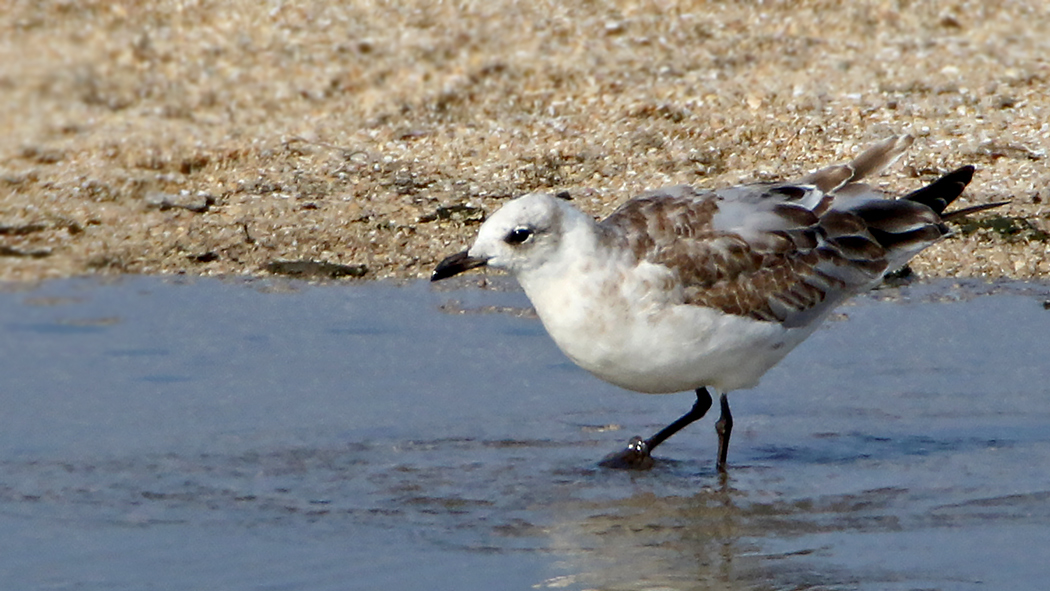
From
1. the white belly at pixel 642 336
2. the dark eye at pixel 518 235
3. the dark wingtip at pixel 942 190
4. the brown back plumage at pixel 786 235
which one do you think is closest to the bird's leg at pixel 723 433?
the white belly at pixel 642 336

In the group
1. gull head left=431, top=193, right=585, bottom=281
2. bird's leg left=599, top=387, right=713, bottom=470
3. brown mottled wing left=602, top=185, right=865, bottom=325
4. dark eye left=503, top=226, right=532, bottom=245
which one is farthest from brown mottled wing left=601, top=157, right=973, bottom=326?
bird's leg left=599, top=387, right=713, bottom=470

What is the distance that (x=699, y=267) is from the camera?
5.88 m

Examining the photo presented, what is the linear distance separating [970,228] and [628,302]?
149 inches

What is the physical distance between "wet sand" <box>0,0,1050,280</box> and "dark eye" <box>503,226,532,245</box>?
9.80ft

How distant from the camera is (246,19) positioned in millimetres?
11898

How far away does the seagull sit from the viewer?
5648mm

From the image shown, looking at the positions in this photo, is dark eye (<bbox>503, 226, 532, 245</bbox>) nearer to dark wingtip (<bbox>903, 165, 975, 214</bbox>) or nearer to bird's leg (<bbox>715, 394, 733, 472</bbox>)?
bird's leg (<bbox>715, 394, 733, 472</bbox>)

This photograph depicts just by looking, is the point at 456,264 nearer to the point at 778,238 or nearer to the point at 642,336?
the point at 642,336

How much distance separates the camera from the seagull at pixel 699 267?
5648 millimetres

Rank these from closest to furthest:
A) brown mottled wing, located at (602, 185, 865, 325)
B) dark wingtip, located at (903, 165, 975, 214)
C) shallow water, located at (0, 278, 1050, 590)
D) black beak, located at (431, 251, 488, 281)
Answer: shallow water, located at (0, 278, 1050, 590), black beak, located at (431, 251, 488, 281), brown mottled wing, located at (602, 185, 865, 325), dark wingtip, located at (903, 165, 975, 214)

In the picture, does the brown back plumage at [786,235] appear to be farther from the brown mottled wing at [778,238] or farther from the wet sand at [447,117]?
the wet sand at [447,117]

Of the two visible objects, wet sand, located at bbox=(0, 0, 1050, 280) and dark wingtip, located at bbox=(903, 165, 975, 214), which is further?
wet sand, located at bbox=(0, 0, 1050, 280)

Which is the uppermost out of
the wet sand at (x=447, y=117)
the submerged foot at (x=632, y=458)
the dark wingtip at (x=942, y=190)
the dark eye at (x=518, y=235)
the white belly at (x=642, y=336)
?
the wet sand at (x=447, y=117)

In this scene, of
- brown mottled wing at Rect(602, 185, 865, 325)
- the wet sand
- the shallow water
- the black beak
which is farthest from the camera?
the wet sand
